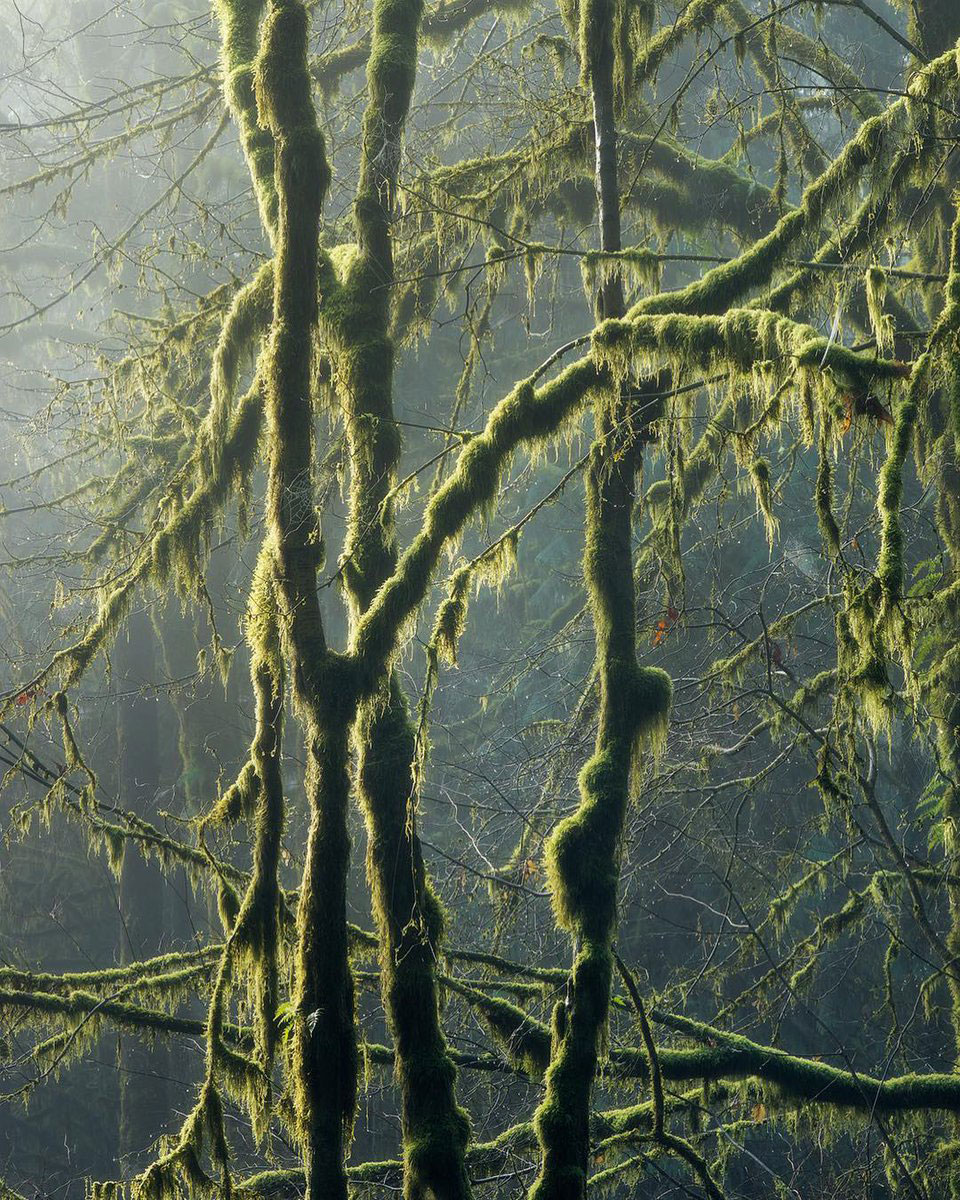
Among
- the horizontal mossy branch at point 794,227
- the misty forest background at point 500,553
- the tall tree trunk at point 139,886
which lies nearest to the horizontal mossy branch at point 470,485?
the misty forest background at point 500,553

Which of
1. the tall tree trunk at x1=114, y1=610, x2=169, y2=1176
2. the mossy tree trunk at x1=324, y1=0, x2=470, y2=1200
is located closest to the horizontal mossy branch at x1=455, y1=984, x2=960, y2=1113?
the mossy tree trunk at x1=324, y1=0, x2=470, y2=1200

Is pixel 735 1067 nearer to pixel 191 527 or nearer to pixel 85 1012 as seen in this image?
pixel 85 1012

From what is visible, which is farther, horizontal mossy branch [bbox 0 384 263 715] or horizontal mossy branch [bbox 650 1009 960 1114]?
horizontal mossy branch [bbox 650 1009 960 1114]

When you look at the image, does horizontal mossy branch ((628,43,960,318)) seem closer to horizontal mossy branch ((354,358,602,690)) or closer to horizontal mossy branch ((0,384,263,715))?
horizontal mossy branch ((354,358,602,690))

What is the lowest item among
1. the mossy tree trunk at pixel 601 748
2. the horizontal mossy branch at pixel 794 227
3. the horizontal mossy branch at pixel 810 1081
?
the horizontal mossy branch at pixel 810 1081

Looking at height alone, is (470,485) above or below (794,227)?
below

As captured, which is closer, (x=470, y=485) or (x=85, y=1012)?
(x=470, y=485)

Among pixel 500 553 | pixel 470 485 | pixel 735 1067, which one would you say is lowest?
pixel 735 1067

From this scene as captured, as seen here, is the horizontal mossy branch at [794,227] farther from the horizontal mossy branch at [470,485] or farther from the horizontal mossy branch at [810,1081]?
the horizontal mossy branch at [810,1081]

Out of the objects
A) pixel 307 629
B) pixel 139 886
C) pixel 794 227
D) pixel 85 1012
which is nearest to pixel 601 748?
pixel 307 629

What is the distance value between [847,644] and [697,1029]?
3.05 metres

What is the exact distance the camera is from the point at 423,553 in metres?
4.23

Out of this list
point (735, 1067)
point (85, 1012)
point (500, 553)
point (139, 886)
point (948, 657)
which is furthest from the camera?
point (139, 886)

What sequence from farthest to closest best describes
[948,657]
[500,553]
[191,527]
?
1. [948,657]
2. [191,527]
3. [500,553]
